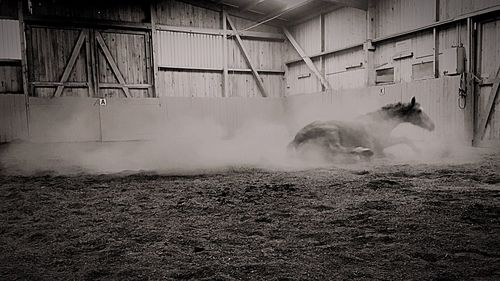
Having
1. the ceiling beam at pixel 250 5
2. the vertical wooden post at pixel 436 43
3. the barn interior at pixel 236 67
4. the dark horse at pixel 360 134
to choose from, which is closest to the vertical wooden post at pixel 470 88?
the barn interior at pixel 236 67

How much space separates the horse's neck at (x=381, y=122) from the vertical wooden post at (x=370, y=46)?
16.1 ft

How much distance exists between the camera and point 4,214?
3.45 m

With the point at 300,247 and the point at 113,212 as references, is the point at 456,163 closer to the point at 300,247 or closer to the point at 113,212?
the point at 300,247

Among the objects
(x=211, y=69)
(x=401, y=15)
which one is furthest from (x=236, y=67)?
(x=401, y=15)

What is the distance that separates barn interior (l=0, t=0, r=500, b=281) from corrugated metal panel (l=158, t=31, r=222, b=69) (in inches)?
2.5

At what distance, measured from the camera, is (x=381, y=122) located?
25.9ft

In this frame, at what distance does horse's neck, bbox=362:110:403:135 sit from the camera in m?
7.77

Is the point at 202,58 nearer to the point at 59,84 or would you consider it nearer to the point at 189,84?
the point at 189,84

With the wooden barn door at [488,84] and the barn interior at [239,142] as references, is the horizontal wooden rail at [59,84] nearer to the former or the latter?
the barn interior at [239,142]

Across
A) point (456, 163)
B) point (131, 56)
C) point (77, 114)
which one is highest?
point (131, 56)

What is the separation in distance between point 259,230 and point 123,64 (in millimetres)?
13066

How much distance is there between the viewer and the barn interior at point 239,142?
7.42 feet

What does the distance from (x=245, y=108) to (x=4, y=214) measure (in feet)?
41.2

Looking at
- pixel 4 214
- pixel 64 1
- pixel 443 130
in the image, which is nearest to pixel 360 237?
pixel 4 214
